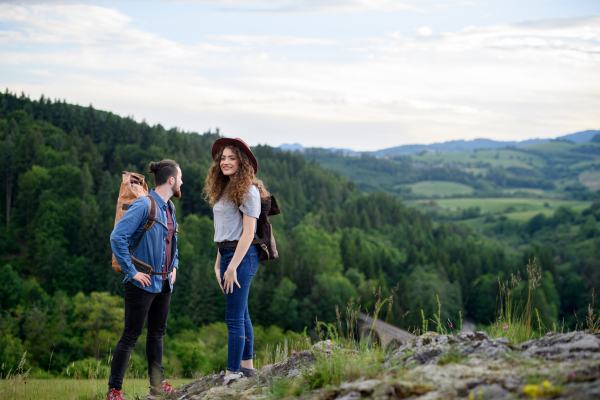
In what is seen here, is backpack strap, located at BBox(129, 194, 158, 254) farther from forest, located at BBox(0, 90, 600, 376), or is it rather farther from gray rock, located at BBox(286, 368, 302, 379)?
forest, located at BBox(0, 90, 600, 376)

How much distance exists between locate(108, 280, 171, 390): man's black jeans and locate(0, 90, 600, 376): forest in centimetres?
2639

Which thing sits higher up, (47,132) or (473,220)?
(47,132)

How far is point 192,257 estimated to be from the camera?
6100 cm

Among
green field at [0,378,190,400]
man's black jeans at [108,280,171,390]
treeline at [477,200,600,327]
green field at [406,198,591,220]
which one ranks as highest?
man's black jeans at [108,280,171,390]

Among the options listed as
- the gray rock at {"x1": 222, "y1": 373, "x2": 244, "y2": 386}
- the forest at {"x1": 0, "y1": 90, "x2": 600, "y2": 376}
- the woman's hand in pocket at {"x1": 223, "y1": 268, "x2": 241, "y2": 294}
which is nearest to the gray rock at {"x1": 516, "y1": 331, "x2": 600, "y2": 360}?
the woman's hand in pocket at {"x1": 223, "y1": 268, "x2": 241, "y2": 294}

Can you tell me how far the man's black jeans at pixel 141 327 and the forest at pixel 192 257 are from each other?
86.6 feet

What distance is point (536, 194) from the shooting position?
19538 centimetres

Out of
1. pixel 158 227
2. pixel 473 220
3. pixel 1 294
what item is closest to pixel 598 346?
pixel 158 227

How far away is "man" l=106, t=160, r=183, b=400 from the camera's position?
166 inches

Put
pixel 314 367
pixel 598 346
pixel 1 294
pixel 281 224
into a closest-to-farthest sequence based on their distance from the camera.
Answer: pixel 598 346 → pixel 314 367 → pixel 1 294 → pixel 281 224

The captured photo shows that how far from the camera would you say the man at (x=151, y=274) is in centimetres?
423

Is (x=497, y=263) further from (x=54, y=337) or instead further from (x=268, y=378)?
(x=268, y=378)

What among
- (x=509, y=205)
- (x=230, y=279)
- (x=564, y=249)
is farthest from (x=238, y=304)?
(x=509, y=205)

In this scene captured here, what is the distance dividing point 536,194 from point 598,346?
715 feet
